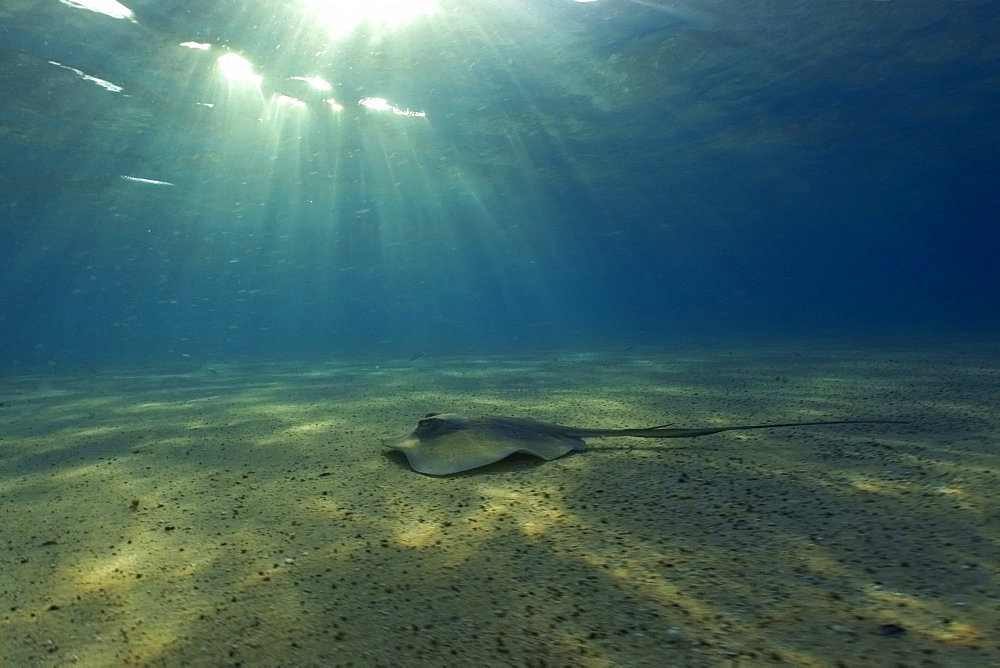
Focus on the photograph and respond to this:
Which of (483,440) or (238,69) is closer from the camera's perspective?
(483,440)

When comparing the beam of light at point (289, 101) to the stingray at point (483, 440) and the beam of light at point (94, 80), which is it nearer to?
the beam of light at point (94, 80)

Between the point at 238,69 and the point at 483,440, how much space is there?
16434mm

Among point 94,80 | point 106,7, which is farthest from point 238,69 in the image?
point 94,80

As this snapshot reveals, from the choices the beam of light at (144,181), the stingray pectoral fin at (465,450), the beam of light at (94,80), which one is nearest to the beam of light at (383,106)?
the beam of light at (94,80)

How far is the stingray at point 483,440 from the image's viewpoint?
3.88 m

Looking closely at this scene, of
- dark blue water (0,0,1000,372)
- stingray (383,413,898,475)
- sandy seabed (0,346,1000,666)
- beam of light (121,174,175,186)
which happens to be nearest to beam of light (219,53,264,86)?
dark blue water (0,0,1000,372)

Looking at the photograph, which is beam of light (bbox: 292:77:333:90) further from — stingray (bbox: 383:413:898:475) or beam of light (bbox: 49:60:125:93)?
stingray (bbox: 383:413:898:475)

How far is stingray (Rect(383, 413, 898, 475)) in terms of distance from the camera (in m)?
3.88

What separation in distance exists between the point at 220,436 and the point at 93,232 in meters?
41.9

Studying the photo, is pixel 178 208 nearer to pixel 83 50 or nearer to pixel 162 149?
pixel 162 149

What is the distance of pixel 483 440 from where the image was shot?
4.11 metres

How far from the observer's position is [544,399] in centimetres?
763

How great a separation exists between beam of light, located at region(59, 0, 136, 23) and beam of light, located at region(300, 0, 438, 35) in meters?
4.14

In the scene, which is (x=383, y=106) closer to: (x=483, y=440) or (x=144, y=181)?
(x=144, y=181)
